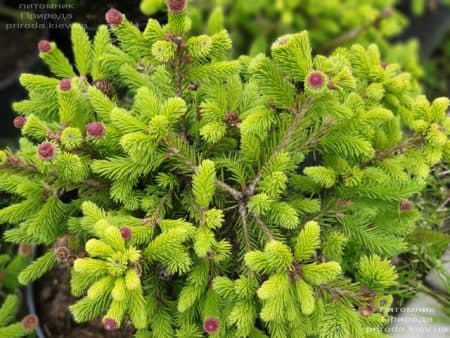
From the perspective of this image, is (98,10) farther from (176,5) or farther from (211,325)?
(211,325)

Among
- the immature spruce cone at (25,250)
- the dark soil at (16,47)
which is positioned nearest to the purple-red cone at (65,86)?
the immature spruce cone at (25,250)

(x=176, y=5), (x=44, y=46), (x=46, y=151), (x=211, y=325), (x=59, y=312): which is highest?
(x=176, y=5)

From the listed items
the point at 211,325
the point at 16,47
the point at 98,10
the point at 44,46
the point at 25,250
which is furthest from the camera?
the point at 16,47

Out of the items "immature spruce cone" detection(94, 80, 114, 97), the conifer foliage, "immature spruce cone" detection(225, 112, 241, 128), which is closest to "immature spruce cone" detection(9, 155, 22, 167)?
the conifer foliage

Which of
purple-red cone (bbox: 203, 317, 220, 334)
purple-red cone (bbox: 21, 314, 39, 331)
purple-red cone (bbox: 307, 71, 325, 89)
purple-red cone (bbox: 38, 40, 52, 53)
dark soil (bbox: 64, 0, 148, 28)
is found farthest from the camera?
dark soil (bbox: 64, 0, 148, 28)

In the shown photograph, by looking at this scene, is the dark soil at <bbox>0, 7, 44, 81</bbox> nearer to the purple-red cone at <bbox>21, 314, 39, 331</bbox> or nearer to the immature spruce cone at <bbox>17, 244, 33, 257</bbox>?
the immature spruce cone at <bbox>17, 244, 33, 257</bbox>

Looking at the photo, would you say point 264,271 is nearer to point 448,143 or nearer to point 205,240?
point 205,240

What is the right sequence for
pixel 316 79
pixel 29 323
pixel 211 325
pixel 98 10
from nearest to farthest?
pixel 316 79
pixel 211 325
pixel 29 323
pixel 98 10

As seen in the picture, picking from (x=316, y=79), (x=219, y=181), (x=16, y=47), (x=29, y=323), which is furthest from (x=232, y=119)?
(x=16, y=47)
